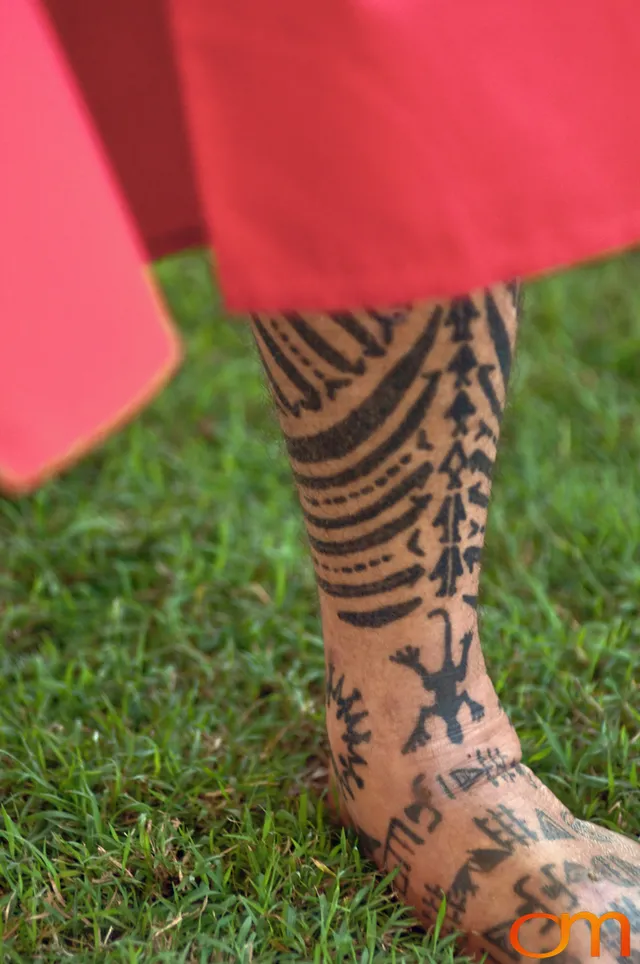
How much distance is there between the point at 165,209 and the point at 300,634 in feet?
1.81

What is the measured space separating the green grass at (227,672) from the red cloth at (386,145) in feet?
1.86

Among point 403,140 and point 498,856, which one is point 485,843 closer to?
point 498,856

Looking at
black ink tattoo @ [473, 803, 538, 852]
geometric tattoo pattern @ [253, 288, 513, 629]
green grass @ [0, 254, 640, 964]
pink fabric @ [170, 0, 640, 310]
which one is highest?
pink fabric @ [170, 0, 640, 310]

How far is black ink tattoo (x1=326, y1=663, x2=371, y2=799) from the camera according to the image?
935 mm

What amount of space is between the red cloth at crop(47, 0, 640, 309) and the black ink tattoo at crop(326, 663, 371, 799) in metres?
0.42

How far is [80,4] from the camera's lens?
3.72ft

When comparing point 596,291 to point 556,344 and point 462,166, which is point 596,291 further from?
point 462,166

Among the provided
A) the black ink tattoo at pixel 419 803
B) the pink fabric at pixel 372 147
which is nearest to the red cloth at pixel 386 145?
the pink fabric at pixel 372 147

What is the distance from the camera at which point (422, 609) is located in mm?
888

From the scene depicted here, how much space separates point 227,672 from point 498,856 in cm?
49

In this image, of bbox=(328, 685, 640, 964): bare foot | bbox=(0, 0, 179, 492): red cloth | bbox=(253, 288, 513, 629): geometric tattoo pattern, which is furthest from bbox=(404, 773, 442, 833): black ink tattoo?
bbox=(0, 0, 179, 492): red cloth

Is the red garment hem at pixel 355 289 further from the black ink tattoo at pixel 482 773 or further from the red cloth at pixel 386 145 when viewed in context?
the black ink tattoo at pixel 482 773

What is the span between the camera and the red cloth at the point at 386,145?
2.11ft

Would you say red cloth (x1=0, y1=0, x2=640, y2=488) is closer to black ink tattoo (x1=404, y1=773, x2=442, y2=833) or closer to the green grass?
black ink tattoo (x1=404, y1=773, x2=442, y2=833)
